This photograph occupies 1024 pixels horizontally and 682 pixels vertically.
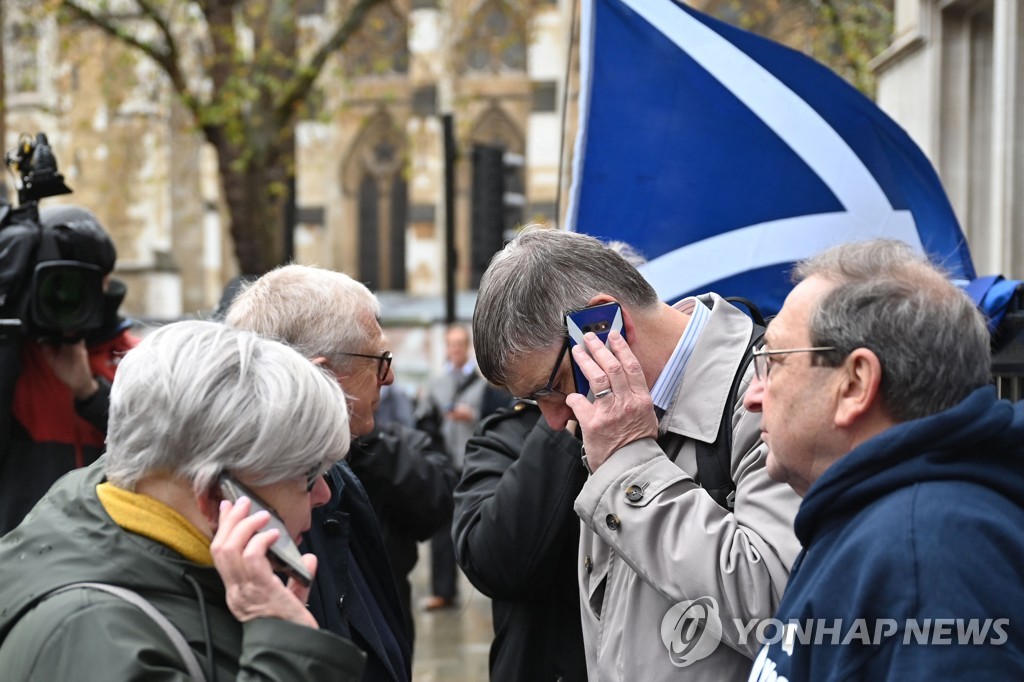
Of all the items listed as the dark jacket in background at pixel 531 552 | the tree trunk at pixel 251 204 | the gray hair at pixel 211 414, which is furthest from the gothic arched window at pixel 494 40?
the gray hair at pixel 211 414

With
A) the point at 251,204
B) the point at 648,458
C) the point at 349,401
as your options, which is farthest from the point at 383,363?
the point at 251,204

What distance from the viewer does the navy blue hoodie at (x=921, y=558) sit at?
5.55ft

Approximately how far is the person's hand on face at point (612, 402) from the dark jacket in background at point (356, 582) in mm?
611

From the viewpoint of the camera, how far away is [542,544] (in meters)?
2.81

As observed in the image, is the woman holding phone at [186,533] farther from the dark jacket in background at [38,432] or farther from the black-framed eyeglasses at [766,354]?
the dark jacket in background at [38,432]

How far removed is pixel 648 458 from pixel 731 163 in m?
2.12

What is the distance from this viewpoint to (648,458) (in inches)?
91.1

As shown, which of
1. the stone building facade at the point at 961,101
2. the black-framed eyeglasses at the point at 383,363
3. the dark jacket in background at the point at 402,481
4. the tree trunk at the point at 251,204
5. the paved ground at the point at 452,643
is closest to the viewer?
the black-framed eyeglasses at the point at 383,363

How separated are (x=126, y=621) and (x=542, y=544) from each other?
1200 mm

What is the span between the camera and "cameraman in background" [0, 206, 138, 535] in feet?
12.4

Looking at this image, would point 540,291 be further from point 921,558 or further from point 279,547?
point 921,558

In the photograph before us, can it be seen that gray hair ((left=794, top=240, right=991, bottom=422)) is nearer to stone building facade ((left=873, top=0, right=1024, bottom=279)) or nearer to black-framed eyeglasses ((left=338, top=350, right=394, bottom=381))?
black-framed eyeglasses ((left=338, top=350, right=394, bottom=381))

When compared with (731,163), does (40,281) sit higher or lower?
lower

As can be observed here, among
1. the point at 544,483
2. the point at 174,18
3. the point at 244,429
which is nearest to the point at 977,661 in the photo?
the point at 244,429
